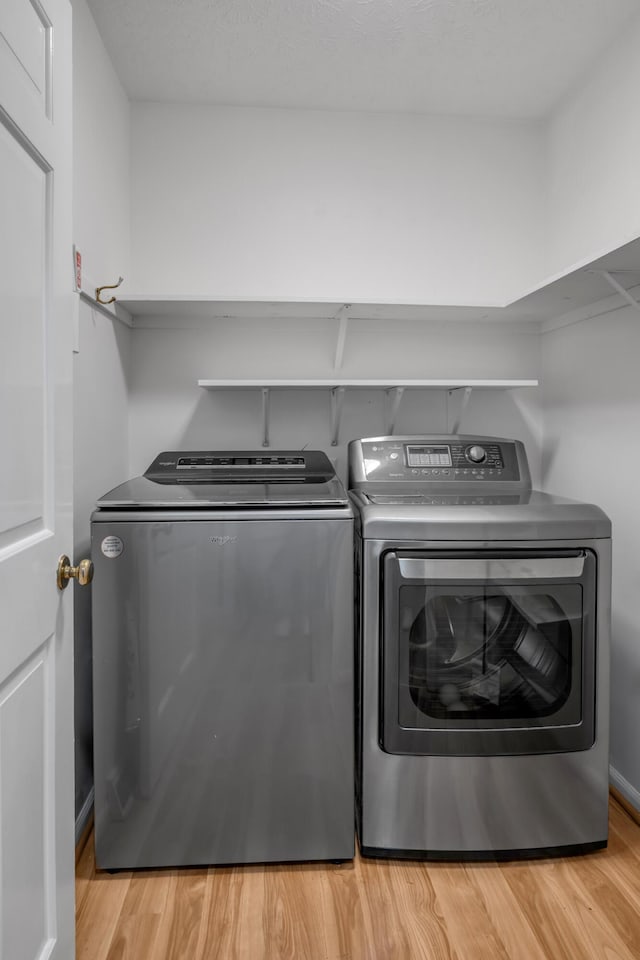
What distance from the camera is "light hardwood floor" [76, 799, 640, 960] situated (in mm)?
1313

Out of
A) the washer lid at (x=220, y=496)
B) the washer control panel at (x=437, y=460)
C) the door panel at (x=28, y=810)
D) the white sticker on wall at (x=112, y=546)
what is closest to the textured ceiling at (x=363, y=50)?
the washer control panel at (x=437, y=460)

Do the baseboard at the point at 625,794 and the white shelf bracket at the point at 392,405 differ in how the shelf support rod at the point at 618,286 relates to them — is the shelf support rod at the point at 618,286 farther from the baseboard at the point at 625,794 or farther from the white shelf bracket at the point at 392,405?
the baseboard at the point at 625,794

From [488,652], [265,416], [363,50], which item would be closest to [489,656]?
[488,652]

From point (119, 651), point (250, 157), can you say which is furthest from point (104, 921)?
point (250, 157)

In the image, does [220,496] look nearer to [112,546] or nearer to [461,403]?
[112,546]

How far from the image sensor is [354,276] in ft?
7.47

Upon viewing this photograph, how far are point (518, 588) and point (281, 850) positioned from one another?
3.17 feet

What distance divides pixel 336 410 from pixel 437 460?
0.44 m

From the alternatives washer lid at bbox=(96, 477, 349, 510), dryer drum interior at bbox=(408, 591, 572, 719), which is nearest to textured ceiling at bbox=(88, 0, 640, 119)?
washer lid at bbox=(96, 477, 349, 510)

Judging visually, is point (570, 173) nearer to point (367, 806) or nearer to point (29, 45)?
point (29, 45)

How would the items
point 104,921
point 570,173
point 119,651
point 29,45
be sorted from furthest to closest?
point 570,173
point 119,651
point 104,921
point 29,45

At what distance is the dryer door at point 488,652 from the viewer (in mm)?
1533

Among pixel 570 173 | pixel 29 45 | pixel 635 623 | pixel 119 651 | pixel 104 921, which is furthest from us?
pixel 570 173

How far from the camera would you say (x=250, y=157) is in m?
2.22
